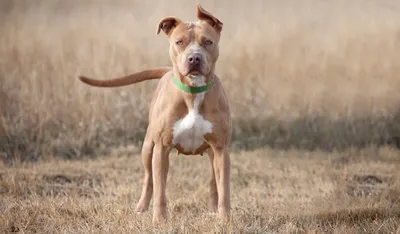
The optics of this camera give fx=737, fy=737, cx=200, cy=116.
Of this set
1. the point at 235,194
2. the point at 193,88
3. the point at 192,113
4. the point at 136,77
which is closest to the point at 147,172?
the point at 136,77

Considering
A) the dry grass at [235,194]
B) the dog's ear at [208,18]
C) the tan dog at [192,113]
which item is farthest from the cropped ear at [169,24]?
the dry grass at [235,194]

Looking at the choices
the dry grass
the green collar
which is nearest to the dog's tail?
the green collar

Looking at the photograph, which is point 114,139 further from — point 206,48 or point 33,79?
point 206,48

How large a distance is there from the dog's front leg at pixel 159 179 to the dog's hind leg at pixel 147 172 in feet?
1.61

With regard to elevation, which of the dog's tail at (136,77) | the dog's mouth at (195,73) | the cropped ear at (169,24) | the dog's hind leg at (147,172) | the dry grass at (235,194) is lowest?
the dry grass at (235,194)

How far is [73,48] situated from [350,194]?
496cm

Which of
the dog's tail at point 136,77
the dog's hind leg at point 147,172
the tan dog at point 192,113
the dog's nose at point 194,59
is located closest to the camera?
the dog's nose at point 194,59

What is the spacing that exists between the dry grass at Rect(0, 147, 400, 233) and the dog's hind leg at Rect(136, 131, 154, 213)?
4.8 inches

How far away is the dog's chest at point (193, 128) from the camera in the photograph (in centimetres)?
546

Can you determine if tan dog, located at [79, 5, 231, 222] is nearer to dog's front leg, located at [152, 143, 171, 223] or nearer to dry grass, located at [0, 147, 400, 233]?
dog's front leg, located at [152, 143, 171, 223]

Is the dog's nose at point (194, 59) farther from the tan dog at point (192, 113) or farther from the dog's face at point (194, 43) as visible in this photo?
the tan dog at point (192, 113)

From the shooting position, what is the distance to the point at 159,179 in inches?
220

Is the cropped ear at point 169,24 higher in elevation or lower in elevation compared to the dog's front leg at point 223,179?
higher

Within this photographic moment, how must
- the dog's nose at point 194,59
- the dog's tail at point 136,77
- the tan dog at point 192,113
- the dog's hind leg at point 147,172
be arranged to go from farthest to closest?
1. the dog's tail at point 136,77
2. the dog's hind leg at point 147,172
3. the tan dog at point 192,113
4. the dog's nose at point 194,59
